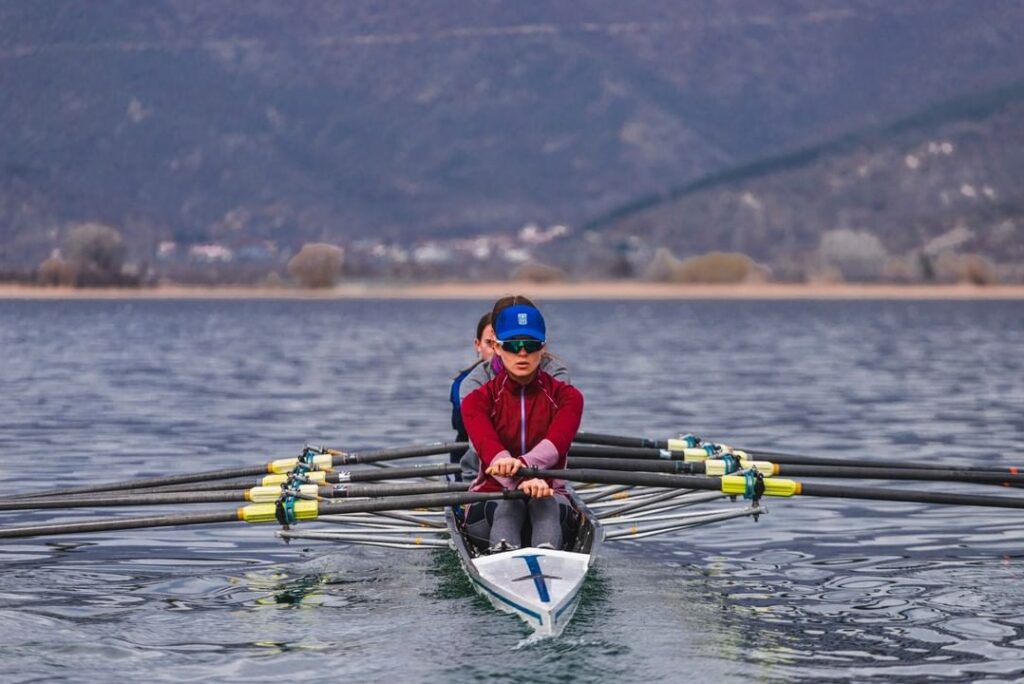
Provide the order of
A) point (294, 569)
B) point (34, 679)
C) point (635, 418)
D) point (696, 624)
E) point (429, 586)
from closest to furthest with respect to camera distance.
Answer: point (34, 679) → point (696, 624) → point (429, 586) → point (294, 569) → point (635, 418)

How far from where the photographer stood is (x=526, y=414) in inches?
513

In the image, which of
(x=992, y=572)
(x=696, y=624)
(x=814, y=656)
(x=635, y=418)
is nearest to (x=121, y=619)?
(x=696, y=624)

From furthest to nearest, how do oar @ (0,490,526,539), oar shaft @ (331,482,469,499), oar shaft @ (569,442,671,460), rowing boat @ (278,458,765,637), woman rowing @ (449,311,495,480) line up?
oar shaft @ (569,442,671,460)
woman rowing @ (449,311,495,480)
oar shaft @ (331,482,469,499)
oar @ (0,490,526,539)
rowing boat @ (278,458,765,637)

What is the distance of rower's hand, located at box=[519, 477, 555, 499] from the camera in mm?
12516

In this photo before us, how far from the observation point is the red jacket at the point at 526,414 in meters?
12.9

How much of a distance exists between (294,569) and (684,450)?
4.08 meters

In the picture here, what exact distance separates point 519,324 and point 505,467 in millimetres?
1106

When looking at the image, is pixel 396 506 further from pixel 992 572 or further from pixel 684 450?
pixel 992 572

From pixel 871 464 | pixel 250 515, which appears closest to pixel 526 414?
pixel 250 515

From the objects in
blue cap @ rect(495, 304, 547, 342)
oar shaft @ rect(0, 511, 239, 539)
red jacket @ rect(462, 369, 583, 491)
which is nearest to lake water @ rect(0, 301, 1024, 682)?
oar shaft @ rect(0, 511, 239, 539)

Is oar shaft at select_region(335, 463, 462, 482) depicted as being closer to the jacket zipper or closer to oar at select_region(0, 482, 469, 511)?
oar at select_region(0, 482, 469, 511)

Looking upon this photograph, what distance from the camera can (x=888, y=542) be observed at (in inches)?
694

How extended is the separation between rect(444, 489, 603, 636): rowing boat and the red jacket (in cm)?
76

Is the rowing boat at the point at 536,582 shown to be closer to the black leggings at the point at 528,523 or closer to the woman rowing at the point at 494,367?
the black leggings at the point at 528,523
